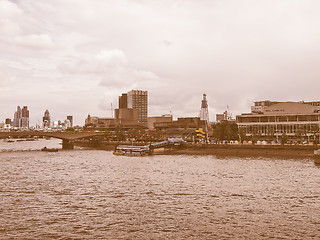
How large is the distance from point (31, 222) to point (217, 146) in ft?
375

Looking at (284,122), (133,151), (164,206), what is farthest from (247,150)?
(164,206)

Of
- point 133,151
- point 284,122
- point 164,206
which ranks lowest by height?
point 164,206

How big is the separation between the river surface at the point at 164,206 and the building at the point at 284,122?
8976cm

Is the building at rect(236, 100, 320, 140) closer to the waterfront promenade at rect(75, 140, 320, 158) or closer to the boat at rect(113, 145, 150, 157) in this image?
the waterfront promenade at rect(75, 140, 320, 158)

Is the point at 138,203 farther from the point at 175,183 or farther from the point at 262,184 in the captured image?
the point at 262,184

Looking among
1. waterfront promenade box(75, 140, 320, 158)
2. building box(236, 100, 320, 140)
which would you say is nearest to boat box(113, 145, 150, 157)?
waterfront promenade box(75, 140, 320, 158)

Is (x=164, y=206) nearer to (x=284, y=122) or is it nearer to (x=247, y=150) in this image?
(x=247, y=150)

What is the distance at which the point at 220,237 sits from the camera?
3472 centimetres

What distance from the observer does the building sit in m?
160

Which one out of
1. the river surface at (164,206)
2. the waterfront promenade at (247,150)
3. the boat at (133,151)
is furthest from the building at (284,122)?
the river surface at (164,206)

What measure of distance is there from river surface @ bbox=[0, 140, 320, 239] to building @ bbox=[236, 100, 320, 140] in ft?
294

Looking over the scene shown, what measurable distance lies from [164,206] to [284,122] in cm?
13436

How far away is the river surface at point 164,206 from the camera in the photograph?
3681cm

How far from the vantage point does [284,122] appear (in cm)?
16550
